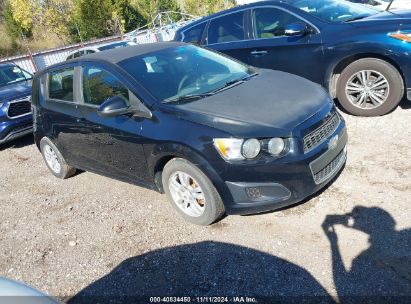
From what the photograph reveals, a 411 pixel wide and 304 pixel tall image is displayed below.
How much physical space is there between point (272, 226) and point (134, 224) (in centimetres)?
143

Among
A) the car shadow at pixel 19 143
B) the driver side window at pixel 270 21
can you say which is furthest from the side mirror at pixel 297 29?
the car shadow at pixel 19 143

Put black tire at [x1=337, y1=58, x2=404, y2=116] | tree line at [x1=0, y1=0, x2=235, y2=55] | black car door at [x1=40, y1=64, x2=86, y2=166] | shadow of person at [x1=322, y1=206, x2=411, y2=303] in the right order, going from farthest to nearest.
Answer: tree line at [x1=0, y1=0, x2=235, y2=55] < black tire at [x1=337, y1=58, x2=404, y2=116] < black car door at [x1=40, y1=64, x2=86, y2=166] < shadow of person at [x1=322, y1=206, x2=411, y2=303]

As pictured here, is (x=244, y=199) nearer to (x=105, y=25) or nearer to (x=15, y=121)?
(x=15, y=121)

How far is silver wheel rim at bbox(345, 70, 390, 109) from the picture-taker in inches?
200

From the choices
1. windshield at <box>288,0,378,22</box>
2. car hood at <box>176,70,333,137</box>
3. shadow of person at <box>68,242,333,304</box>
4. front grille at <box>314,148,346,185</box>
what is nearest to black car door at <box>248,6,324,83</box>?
windshield at <box>288,0,378,22</box>

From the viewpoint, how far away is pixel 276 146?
3.14m

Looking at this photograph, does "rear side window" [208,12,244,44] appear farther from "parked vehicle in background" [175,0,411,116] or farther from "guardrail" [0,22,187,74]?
"guardrail" [0,22,187,74]

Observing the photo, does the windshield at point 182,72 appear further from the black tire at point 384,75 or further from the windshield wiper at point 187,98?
the black tire at point 384,75

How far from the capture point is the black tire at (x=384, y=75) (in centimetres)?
495

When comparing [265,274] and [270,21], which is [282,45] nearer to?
[270,21]

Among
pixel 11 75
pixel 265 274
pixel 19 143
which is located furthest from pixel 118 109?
pixel 11 75

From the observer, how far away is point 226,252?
3281 mm

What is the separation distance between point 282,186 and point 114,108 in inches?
66.3

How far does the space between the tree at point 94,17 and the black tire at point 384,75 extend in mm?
26181
